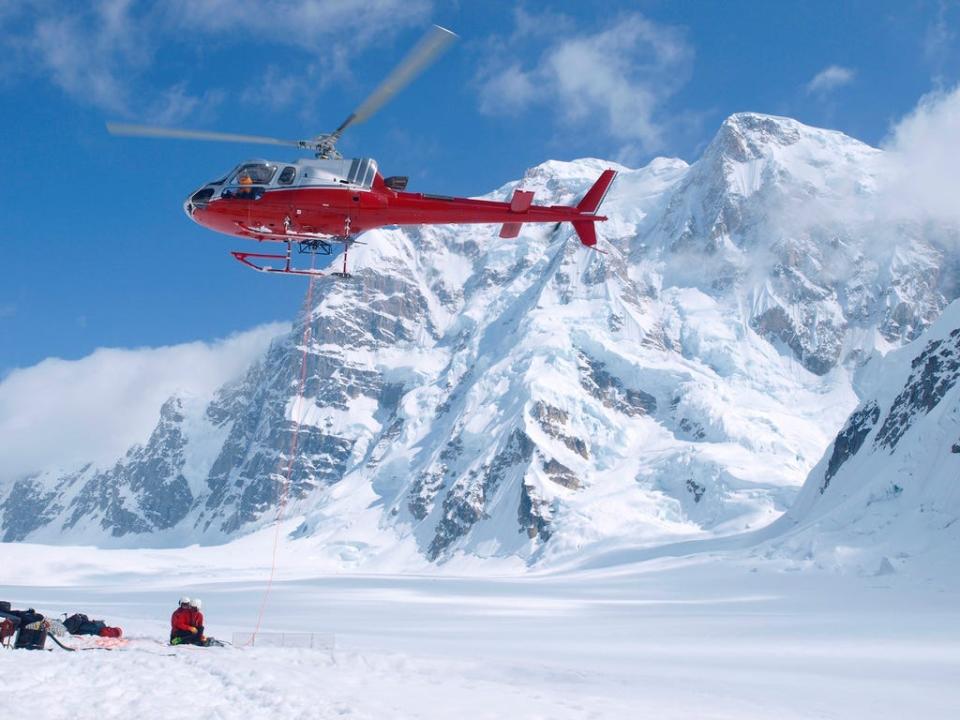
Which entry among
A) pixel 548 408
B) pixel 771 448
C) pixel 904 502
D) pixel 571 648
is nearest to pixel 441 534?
pixel 548 408

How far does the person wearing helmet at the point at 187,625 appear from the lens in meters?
21.5

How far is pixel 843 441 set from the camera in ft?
351

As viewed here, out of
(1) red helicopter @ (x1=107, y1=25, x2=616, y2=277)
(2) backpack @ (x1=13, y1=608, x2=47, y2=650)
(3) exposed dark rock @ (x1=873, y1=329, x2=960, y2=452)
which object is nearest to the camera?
(2) backpack @ (x1=13, y1=608, x2=47, y2=650)

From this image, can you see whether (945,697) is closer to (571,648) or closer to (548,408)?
(571,648)

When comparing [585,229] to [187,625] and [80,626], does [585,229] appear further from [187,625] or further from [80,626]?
[80,626]

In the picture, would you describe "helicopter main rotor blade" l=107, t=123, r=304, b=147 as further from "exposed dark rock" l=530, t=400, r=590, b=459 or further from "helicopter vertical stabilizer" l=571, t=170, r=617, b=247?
"exposed dark rock" l=530, t=400, r=590, b=459

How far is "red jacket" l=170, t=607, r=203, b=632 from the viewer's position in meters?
21.5

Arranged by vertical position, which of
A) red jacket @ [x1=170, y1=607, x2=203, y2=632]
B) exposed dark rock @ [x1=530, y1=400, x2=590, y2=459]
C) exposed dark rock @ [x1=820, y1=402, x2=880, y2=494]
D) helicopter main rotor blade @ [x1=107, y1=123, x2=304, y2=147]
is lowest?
red jacket @ [x1=170, y1=607, x2=203, y2=632]

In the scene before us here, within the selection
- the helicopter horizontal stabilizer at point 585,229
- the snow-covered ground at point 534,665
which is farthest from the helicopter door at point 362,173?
the snow-covered ground at point 534,665

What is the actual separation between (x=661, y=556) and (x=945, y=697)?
346 ft

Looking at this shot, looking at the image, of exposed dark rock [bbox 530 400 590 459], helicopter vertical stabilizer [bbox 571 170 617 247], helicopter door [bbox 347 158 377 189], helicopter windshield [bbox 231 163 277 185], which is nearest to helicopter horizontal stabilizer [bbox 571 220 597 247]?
helicopter vertical stabilizer [bbox 571 170 617 247]

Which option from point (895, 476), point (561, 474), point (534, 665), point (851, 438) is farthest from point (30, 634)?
point (561, 474)

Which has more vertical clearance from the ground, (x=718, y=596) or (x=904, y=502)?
(x=904, y=502)

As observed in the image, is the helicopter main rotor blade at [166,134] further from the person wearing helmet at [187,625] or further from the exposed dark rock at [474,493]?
the exposed dark rock at [474,493]
